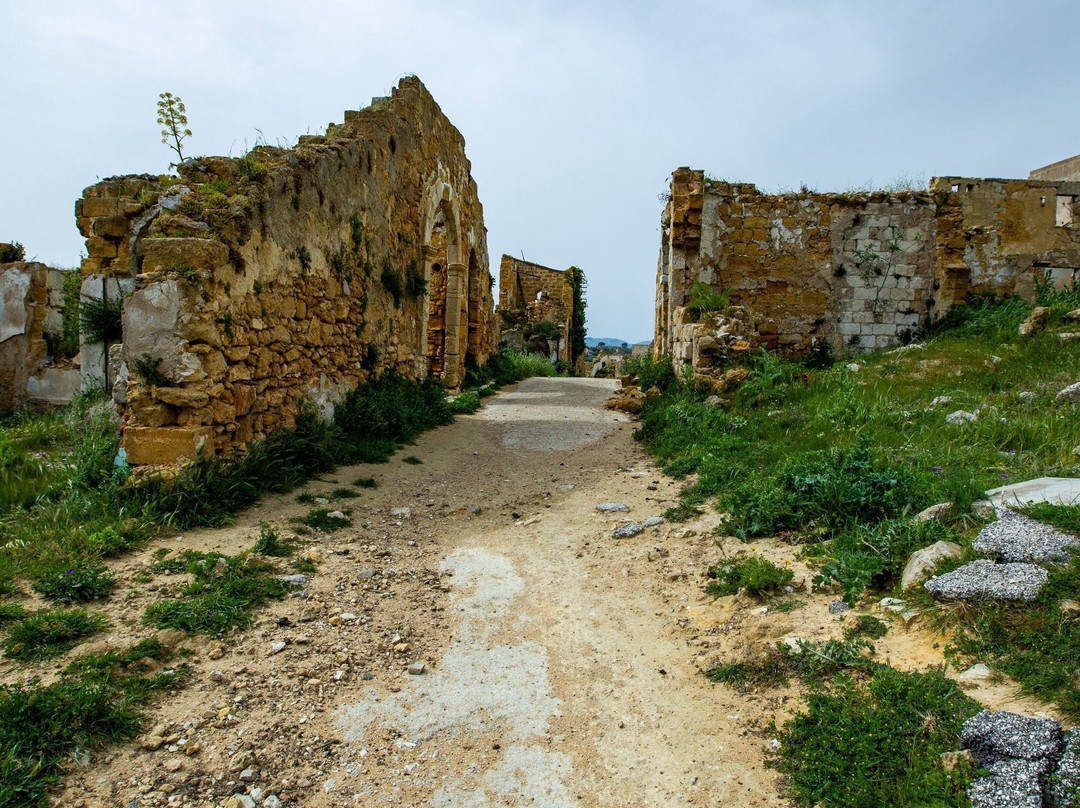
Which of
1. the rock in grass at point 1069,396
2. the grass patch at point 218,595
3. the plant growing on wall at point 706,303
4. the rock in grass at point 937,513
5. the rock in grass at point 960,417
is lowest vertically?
the grass patch at point 218,595

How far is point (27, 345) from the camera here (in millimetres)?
8492

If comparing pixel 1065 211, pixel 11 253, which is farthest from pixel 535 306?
pixel 11 253

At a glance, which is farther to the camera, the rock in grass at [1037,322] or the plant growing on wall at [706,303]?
the plant growing on wall at [706,303]

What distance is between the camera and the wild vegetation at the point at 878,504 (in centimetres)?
218

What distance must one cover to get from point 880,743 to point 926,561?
1.19 meters

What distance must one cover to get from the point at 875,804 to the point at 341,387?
265 inches

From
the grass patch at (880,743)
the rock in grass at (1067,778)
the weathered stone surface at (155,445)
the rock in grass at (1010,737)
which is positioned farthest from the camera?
the weathered stone surface at (155,445)

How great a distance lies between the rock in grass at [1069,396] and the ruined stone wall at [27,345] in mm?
11300

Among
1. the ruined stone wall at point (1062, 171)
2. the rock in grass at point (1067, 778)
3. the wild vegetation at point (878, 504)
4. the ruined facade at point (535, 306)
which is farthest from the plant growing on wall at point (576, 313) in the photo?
the rock in grass at point (1067, 778)

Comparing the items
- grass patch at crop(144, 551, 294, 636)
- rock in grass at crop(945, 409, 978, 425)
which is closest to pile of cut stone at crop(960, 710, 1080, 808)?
grass patch at crop(144, 551, 294, 636)

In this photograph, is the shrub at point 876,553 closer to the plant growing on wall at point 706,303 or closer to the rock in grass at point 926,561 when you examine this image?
the rock in grass at point 926,561

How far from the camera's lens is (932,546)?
10.2 ft

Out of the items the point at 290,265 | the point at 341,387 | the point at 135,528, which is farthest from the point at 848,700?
the point at 341,387

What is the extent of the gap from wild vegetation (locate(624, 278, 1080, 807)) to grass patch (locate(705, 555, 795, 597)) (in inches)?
0.5
